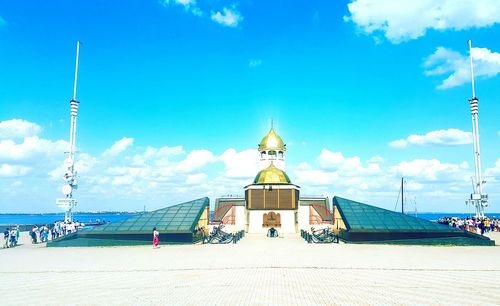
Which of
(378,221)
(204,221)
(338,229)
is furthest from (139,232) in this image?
(378,221)

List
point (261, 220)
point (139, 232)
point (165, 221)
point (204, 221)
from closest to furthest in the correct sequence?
1. point (139, 232)
2. point (165, 221)
3. point (204, 221)
4. point (261, 220)

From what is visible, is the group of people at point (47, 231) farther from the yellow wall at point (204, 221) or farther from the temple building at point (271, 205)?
the temple building at point (271, 205)

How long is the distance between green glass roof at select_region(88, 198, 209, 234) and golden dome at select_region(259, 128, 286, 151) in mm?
18785

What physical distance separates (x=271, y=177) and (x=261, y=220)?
18.2 feet

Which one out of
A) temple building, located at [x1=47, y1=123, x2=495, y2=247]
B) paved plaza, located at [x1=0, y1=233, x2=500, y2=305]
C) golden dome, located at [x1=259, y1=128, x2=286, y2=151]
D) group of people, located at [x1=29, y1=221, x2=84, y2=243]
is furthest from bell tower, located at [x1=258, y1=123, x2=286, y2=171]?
paved plaza, located at [x1=0, y1=233, x2=500, y2=305]

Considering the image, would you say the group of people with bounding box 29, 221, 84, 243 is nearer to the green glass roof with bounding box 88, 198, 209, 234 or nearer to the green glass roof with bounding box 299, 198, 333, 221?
the green glass roof with bounding box 88, 198, 209, 234

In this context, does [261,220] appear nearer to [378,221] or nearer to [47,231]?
[378,221]

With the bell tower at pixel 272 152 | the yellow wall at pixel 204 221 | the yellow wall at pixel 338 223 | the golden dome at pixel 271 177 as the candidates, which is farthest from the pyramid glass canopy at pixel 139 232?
the bell tower at pixel 272 152

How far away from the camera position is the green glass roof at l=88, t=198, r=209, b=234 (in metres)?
32.1

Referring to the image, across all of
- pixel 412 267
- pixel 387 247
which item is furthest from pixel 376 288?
pixel 387 247

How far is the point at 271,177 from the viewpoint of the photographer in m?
Answer: 48.8

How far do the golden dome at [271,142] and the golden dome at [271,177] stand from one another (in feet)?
12.4

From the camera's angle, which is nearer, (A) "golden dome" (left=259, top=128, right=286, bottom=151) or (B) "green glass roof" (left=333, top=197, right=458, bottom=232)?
(B) "green glass roof" (left=333, top=197, right=458, bottom=232)

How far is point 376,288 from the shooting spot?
14969 millimetres
